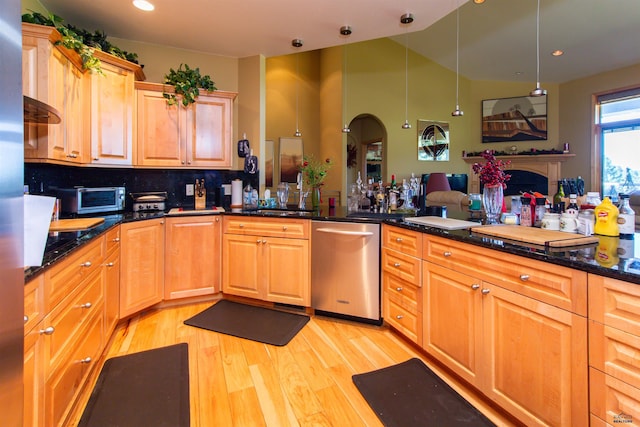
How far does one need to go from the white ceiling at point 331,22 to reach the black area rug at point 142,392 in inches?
108

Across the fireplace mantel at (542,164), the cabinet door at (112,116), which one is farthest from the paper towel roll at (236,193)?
the fireplace mantel at (542,164)

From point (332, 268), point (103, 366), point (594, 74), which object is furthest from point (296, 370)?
point (594, 74)

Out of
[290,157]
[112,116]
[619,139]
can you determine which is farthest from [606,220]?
[619,139]

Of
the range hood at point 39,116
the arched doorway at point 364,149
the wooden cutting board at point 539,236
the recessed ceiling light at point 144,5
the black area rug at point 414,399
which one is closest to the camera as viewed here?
the wooden cutting board at point 539,236

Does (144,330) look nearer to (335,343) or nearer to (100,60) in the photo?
(335,343)

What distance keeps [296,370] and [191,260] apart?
5.00ft

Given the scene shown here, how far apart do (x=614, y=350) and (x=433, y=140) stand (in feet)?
23.3

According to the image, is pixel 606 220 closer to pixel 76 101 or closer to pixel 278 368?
pixel 278 368

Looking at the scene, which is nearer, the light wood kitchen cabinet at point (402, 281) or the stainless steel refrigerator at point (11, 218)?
the stainless steel refrigerator at point (11, 218)

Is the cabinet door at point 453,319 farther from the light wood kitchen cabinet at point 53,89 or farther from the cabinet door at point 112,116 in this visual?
the cabinet door at point 112,116

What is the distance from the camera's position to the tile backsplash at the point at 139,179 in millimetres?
2472

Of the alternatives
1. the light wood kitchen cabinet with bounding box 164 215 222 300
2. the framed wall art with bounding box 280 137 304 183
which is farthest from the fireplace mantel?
the light wood kitchen cabinet with bounding box 164 215 222 300

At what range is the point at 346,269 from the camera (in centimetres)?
258

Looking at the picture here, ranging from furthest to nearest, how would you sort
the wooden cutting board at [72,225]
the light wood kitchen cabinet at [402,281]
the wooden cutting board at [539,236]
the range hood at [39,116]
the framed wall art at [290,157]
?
the framed wall art at [290,157], the light wood kitchen cabinet at [402,281], the wooden cutting board at [72,225], the range hood at [39,116], the wooden cutting board at [539,236]
